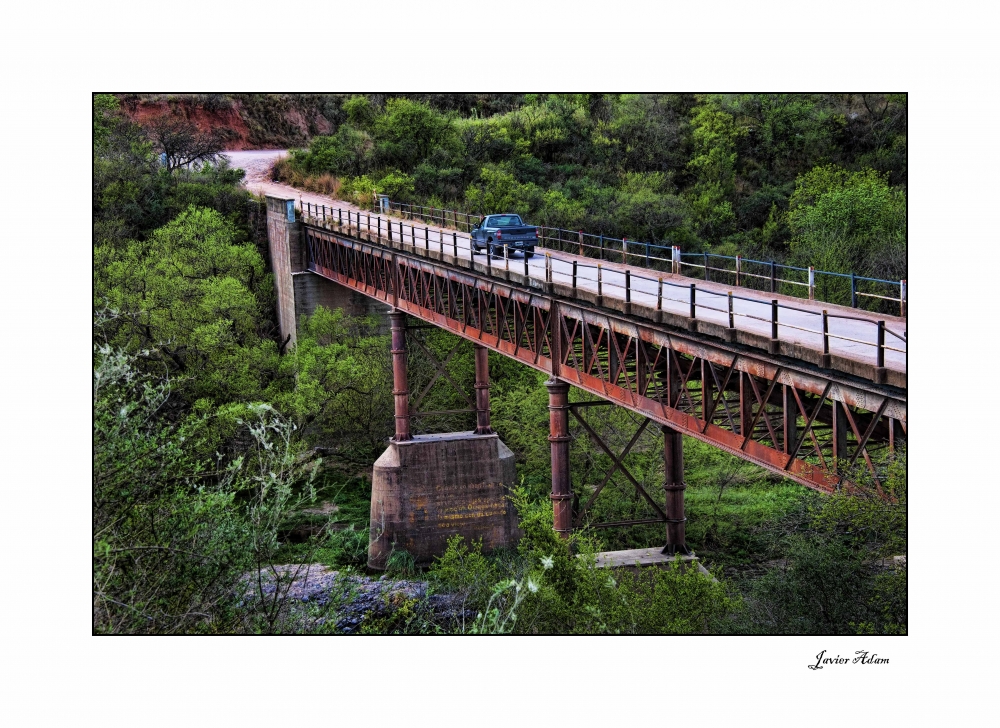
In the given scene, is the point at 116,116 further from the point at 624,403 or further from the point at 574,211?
the point at 624,403

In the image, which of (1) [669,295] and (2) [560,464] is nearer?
(1) [669,295]

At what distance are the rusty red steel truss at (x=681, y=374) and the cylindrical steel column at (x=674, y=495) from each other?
2.12 meters

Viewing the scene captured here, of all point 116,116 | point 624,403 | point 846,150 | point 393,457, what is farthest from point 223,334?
point 846,150

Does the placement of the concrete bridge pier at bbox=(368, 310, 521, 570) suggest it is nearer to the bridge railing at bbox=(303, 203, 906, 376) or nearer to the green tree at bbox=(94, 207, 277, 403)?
the bridge railing at bbox=(303, 203, 906, 376)

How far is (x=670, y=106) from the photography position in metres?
68.2

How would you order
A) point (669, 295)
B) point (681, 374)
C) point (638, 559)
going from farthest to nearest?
point (638, 559) < point (669, 295) < point (681, 374)

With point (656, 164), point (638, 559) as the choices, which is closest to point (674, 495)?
point (638, 559)

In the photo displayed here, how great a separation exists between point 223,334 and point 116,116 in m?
18.5

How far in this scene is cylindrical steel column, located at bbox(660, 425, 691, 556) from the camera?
27.2 m

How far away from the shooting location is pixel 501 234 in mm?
31656

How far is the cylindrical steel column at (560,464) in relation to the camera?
1053 inches

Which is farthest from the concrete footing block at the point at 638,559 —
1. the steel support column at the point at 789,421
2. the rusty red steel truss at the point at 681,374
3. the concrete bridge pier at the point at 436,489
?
the concrete bridge pier at the point at 436,489

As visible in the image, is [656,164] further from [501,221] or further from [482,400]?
[501,221]

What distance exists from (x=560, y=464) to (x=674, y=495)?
2676 millimetres
